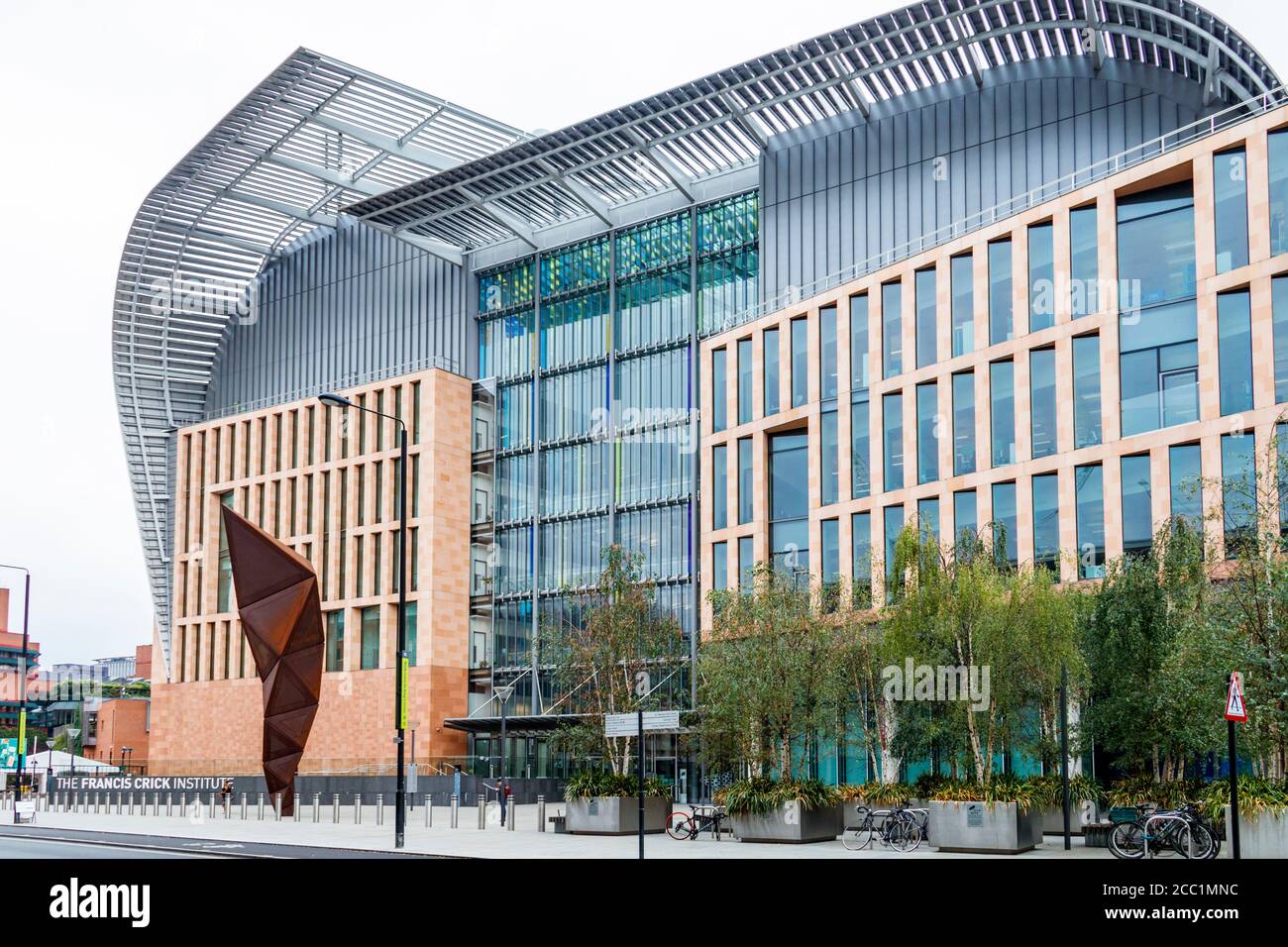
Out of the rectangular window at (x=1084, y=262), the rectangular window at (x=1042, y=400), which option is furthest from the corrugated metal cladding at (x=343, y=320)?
the rectangular window at (x=1084, y=262)

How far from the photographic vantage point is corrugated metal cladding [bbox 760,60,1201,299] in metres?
50.1

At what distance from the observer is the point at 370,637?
7262cm

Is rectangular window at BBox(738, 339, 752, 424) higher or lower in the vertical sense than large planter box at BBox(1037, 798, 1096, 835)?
higher

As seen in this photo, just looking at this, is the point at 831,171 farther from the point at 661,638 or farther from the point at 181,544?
the point at 181,544

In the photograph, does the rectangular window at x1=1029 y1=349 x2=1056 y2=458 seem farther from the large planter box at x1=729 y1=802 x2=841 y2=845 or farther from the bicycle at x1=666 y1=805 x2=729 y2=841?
the bicycle at x1=666 y1=805 x2=729 y2=841

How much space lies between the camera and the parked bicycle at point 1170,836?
23734 millimetres

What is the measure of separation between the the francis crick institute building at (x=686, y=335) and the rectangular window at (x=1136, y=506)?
12cm

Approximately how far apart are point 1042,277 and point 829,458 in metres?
10.2

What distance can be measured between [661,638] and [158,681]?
4971 cm

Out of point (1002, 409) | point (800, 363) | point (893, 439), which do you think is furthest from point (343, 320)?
point (1002, 409)

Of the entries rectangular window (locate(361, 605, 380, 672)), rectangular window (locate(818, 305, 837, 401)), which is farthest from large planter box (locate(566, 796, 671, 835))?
rectangular window (locate(361, 605, 380, 672))

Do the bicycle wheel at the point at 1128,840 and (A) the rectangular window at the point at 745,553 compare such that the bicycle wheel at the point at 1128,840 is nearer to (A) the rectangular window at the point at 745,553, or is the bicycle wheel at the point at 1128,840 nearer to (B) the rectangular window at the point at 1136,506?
(B) the rectangular window at the point at 1136,506

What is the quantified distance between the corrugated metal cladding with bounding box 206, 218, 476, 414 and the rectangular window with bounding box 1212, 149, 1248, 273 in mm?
43102
